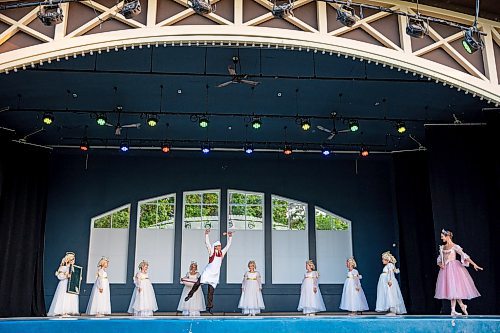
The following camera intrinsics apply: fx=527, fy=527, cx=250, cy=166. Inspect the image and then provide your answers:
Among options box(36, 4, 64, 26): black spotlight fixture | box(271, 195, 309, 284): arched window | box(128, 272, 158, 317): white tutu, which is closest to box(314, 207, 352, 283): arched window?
box(271, 195, 309, 284): arched window

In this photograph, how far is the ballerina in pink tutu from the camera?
901 centimetres

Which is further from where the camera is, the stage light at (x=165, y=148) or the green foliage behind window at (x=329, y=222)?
the green foliage behind window at (x=329, y=222)

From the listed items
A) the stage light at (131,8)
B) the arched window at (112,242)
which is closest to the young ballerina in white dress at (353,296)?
the arched window at (112,242)

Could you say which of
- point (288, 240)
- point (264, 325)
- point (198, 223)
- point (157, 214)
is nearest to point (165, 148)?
point (157, 214)

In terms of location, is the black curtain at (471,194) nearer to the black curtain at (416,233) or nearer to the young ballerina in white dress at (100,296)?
the black curtain at (416,233)

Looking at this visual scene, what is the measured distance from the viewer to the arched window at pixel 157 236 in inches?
561

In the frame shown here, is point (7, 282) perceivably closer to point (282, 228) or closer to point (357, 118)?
point (282, 228)

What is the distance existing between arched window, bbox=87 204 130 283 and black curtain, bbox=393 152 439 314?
7319mm

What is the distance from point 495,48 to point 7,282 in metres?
11.2

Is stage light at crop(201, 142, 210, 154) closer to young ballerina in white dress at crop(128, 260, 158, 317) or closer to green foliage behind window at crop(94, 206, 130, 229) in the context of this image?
green foliage behind window at crop(94, 206, 130, 229)

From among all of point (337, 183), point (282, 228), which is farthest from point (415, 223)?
point (282, 228)

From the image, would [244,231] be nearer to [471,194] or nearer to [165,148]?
[165,148]

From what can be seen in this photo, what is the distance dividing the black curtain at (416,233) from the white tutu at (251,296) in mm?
3807

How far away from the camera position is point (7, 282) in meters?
12.2
